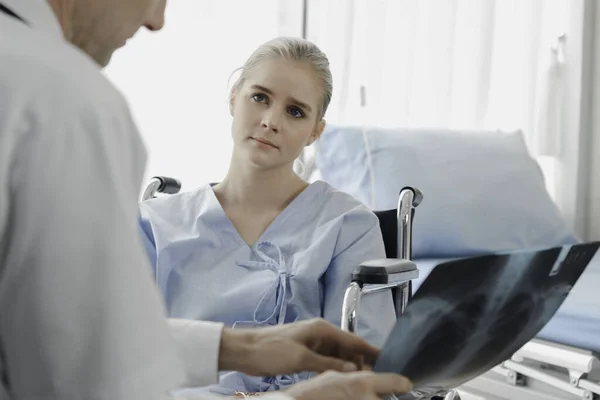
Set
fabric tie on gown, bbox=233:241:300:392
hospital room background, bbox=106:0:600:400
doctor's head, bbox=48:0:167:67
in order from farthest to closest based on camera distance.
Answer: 1. hospital room background, bbox=106:0:600:400
2. fabric tie on gown, bbox=233:241:300:392
3. doctor's head, bbox=48:0:167:67

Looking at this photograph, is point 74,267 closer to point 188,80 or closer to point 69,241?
point 69,241

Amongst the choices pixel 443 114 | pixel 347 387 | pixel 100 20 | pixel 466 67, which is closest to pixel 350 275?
pixel 347 387

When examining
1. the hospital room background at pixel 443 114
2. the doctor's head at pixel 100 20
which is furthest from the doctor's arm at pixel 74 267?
the hospital room background at pixel 443 114

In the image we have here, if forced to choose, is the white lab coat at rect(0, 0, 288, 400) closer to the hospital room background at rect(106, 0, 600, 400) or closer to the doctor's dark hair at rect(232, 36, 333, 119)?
the doctor's dark hair at rect(232, 36, 333, 119)

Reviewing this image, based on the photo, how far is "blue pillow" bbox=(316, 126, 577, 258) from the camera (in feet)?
8.87

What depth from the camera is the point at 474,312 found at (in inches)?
37.3

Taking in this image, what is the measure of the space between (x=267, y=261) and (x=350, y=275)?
18 centimetres

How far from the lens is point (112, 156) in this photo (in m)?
0.56

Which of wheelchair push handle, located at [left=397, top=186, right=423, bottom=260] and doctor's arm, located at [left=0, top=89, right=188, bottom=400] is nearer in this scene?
doctor's arm, located at [left=0, top=89, right=188, bottom=400]

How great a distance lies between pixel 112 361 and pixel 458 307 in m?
0.48

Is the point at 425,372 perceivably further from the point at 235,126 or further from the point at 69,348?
the point at 235,126

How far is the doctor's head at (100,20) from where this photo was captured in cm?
71

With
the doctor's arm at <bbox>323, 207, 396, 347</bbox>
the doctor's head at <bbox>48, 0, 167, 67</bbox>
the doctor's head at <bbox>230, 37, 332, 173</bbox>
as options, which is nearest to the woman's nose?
the doctor's head at <bbox>230, 37, 332, 173</bbox>

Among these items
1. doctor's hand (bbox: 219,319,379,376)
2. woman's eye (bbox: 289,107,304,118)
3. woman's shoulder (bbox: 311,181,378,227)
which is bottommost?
doctor's hand (bbox: 219,319,379,376)
